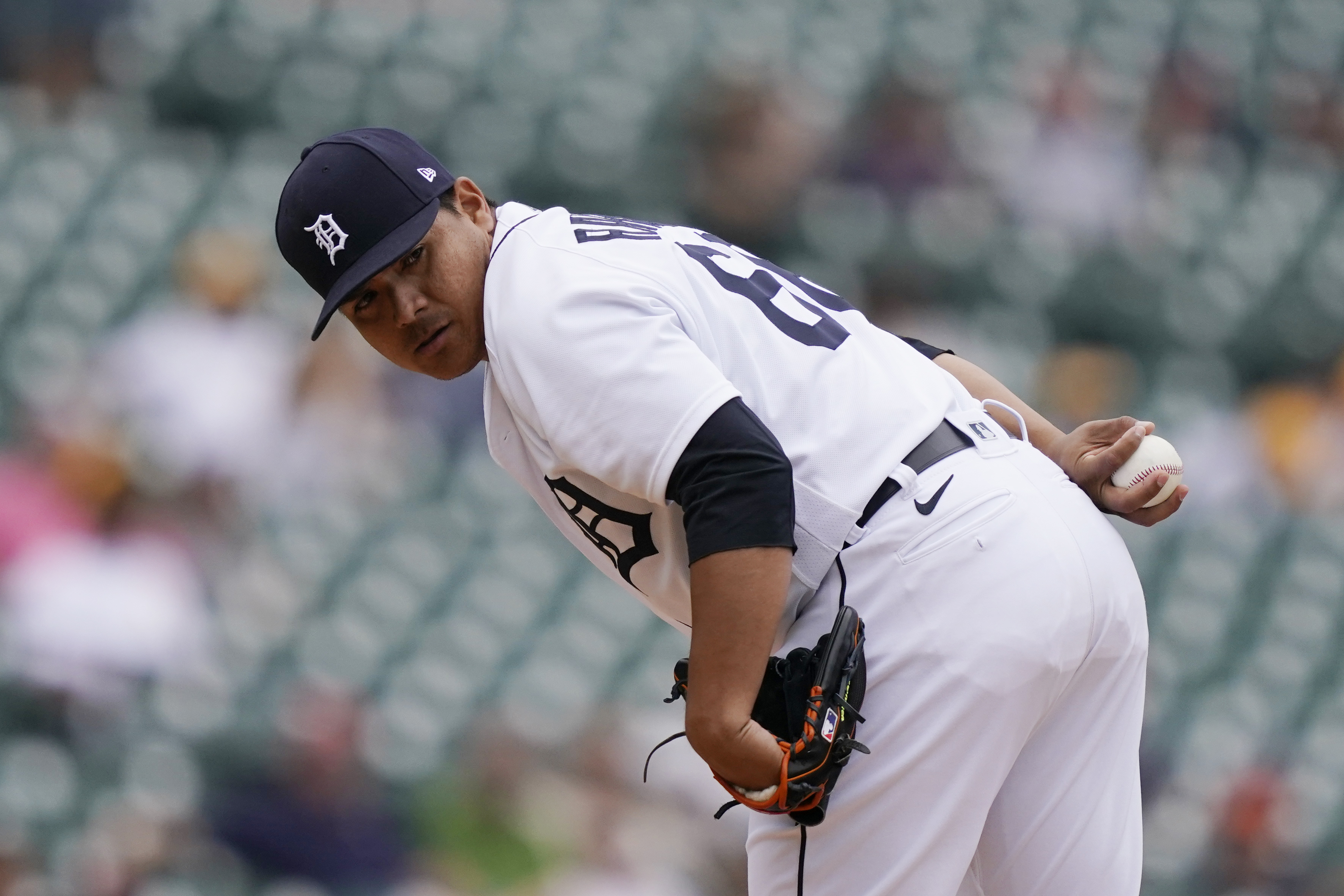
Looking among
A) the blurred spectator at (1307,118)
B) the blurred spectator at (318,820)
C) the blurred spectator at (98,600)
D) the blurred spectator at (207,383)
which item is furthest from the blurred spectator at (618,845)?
the blurred spectator at (1307,118)

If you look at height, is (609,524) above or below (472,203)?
below

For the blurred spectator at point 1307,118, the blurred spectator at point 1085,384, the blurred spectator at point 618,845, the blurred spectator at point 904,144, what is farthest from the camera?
the blurred spectator at point 1307,118

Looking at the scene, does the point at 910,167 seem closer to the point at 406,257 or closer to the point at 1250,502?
the point at 1250,502

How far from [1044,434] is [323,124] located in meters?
4.48

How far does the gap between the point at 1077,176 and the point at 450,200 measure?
4764 mm

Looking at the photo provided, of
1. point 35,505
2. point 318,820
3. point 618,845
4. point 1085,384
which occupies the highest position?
point 1085,384

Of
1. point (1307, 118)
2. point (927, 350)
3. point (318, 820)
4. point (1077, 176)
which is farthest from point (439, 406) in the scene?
point (1307, 118)

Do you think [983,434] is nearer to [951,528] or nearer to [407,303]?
[951,528]

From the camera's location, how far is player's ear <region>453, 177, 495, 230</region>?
6.23ft

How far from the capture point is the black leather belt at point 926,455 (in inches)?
70.3

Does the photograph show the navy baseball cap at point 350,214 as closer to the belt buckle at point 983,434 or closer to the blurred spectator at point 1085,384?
the belt buckle at point 983,434

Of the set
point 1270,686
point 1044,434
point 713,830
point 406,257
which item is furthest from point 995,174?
point 406,257

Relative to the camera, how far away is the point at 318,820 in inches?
165

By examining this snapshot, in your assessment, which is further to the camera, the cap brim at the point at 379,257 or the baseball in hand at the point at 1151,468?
the baseball in hand at the point at 1151,468
